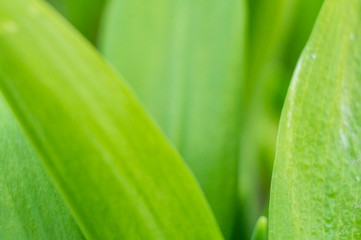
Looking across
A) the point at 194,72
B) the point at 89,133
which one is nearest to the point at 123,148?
the point at 89,133

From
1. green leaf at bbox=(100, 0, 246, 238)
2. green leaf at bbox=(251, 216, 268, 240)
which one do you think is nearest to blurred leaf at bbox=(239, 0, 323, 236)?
green leaf at bbox=(100, 0, 246, 238)

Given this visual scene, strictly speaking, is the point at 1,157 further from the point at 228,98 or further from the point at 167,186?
the point at 228,98

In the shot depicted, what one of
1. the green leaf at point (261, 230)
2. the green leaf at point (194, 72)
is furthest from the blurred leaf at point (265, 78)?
the green leaf at point (261, 230)

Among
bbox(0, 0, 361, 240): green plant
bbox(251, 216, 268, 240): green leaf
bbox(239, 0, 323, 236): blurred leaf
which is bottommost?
bbox(239, 0, 323, 236): blurred leaf

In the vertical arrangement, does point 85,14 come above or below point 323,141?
below

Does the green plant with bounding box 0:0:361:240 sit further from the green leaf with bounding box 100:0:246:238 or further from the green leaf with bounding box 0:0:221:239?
the green leaf with bounding box 100:0:246:238

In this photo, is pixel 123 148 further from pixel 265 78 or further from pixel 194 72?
pixel 265 78
